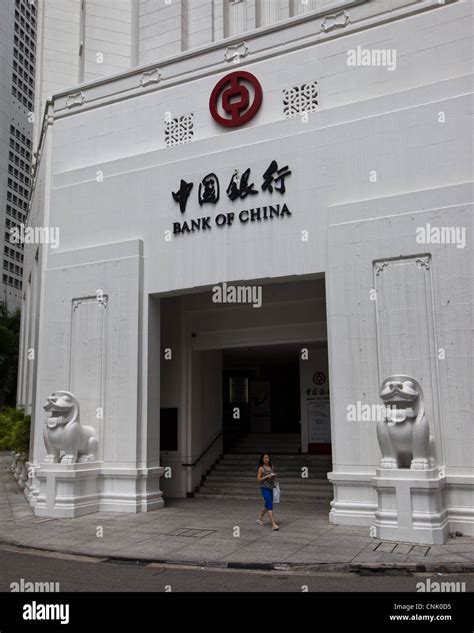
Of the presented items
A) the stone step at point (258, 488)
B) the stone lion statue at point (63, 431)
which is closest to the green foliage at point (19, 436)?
the stone lion statue at point (63, 431)

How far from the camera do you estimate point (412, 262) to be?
436 inches

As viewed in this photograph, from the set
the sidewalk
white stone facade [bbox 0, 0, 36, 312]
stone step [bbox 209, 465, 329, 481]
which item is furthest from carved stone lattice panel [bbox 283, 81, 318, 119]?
white stone facade [bbox 0, 0, 36, 312]

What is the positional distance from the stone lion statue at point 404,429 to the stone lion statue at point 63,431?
266 inches

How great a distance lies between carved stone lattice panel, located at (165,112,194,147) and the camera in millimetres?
14266

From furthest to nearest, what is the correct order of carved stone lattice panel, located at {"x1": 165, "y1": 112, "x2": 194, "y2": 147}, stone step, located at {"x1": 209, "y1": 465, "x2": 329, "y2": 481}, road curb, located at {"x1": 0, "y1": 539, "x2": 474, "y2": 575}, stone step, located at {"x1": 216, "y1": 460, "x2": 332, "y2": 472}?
stone step, located at {"x1": 216, "y1": 460, "x2": 332, "y2": 472}
stone step, located at {"x1": 209, "y1": 465, "x2": 329, "y2": 481}
carved stone lattice panel, located at {"x1": 165, "y1": 112, "x2": 194, "y2": 147}
road curb, located at {"x1": 0, "y1": 539, "x2": 474, "y2": 575}

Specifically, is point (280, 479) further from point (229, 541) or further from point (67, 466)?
point (229, 541)

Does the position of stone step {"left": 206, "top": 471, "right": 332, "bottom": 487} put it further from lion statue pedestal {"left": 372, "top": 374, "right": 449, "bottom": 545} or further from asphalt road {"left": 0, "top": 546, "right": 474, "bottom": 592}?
asphalt road {"left": 0, "top": 546, "right": 474, "bottom": 592}

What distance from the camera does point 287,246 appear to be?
40.9 feet

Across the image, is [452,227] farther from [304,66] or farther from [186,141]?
[186,141]

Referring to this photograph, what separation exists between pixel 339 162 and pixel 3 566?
377 inches

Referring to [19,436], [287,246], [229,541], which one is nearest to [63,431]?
[229,541]

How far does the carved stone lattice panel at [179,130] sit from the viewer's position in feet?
46.8

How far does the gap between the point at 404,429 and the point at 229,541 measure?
353 centimetres

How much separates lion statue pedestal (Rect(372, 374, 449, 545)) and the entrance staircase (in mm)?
4691
